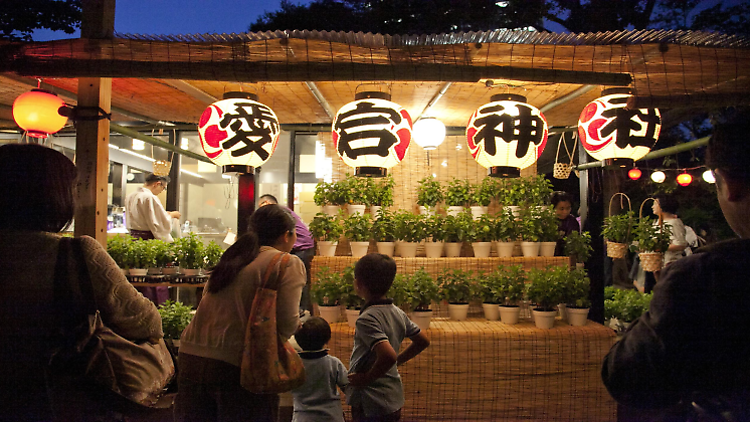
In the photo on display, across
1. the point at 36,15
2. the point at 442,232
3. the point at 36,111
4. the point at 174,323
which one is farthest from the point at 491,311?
the point at 36,15

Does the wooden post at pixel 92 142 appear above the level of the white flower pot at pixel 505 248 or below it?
above

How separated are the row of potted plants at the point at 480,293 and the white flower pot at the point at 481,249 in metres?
0.59

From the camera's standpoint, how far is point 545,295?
5430mm

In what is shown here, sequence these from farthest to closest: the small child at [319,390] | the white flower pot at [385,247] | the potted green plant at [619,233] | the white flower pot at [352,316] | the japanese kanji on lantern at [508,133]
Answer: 1. the potted green plant at [619,233]
2. the white flower pot at [385,247]
3. the white flower pot at [352,316]
4. the japanese kanji on lantern at [508,133]
5. the small child at [319,390]

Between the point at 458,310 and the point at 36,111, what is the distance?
5.08 m

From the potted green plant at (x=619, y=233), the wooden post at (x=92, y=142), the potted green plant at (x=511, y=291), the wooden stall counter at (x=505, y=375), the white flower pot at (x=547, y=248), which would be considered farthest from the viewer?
the potted green plant at (x=619, y=233)

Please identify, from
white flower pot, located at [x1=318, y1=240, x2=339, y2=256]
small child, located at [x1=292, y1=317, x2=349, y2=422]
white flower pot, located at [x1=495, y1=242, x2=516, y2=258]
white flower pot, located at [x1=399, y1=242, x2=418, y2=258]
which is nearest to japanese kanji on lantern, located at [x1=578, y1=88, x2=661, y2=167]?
white flower pot, located at [x1=495, y1=242, x2=516, y2=258]

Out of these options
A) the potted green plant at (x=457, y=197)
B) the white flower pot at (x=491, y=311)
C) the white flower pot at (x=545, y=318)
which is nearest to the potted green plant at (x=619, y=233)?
the potted green plant at (x=457, y=197)

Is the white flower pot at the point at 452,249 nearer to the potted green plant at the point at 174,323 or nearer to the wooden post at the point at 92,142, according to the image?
the potted green plant at the point at 174,323

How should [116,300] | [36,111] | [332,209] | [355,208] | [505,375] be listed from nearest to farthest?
1. [116,300]
2. [36,111]
3. [505,375]
4. [355,208]
5. [332,209]

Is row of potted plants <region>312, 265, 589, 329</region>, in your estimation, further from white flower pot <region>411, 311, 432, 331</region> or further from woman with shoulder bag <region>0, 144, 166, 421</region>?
woman with shoulder bag <region>0, 144, 166, 421</region>

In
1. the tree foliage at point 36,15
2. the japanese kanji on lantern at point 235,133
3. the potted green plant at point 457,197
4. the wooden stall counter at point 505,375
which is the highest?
the tree foliage at point 36,15

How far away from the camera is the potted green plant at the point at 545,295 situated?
5359 mm

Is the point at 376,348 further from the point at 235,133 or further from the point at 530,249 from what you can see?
the point at 530,249
